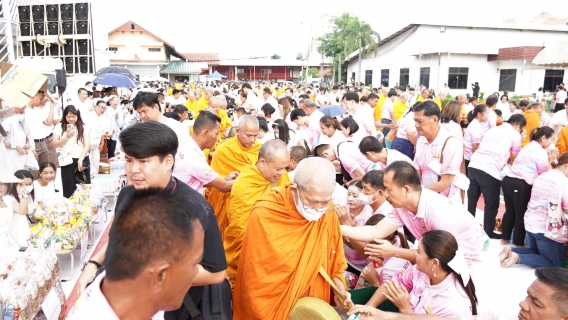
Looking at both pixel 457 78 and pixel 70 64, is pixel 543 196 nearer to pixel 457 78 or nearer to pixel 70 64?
pixel 70 64

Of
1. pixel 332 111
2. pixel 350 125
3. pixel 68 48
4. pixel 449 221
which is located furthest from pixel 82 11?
pixel 449 221

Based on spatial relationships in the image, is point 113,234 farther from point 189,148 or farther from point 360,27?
point 360,27

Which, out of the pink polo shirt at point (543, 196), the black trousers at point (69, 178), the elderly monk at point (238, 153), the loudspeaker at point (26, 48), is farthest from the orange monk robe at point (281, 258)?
the loudspeaker at point (26, 48)

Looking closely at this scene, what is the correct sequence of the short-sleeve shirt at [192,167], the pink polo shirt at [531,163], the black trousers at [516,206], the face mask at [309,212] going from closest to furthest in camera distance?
the face mask at [309,212]
the short-sleeve shirt at [192,167]
the pink polo shirt at [531,163]
the black trousers at [516,206]

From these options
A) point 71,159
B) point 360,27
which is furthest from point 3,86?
point 360,27

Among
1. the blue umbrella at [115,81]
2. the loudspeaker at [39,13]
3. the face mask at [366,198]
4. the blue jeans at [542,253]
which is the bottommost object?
the blue jeans at [542,253]

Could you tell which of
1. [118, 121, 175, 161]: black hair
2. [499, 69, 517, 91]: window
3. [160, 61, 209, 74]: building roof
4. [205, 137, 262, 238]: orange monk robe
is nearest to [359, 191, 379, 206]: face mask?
[205, 137, 262, 238]: orange monk robe

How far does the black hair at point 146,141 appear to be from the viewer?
2129mm

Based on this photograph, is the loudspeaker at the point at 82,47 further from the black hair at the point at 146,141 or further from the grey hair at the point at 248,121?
the black hair at the point at 146,141

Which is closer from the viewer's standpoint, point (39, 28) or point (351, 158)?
point (351, 158)

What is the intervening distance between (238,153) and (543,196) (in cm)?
329

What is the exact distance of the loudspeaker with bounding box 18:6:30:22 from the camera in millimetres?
16297

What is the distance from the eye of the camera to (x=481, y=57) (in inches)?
993

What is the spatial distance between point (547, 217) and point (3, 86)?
5548mm
